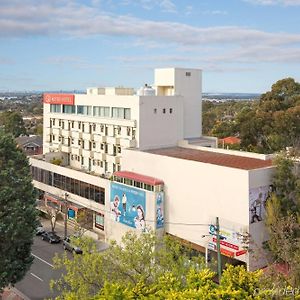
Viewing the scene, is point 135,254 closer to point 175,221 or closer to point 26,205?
point 26,205

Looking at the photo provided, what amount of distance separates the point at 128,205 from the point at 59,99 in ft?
66.2

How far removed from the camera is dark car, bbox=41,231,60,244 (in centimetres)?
4089

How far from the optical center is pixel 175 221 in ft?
112

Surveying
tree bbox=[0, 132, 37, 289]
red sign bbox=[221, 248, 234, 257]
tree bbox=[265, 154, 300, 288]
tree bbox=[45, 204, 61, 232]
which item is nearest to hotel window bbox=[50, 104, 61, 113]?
tree bbox=[45, 204, 61, 232]

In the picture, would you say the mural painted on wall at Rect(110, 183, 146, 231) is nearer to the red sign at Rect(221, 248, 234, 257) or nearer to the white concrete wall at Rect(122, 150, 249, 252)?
the white concrete wall at Rect(122, 150, 249, 252)

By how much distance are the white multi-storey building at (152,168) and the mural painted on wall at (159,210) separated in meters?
0.08

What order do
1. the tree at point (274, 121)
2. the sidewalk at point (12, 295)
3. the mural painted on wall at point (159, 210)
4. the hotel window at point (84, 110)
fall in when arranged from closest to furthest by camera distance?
the sidewalk at point (12, 295)
the mural painted on wall at point (159, 210)
the hotel window at point (84, 110)
the tree at point (274, 121)

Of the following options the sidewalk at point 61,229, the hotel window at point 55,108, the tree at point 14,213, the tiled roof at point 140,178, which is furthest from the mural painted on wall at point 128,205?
the hotel window at point 55,108

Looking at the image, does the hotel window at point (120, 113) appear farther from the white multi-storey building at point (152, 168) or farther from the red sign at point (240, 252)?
the red sign at point (240, 252)

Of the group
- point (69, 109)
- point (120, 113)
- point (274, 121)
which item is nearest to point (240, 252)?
point (120, 113)

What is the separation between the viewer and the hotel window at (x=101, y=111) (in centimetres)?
4444

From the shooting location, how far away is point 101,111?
45.1 metres

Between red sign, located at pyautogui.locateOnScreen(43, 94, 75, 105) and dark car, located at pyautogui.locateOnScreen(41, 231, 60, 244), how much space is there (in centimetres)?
1501

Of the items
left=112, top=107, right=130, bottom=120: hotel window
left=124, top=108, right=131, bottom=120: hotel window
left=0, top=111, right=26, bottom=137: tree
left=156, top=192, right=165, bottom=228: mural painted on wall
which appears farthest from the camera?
left=0, top=111, right=26, bottom=137: tree
